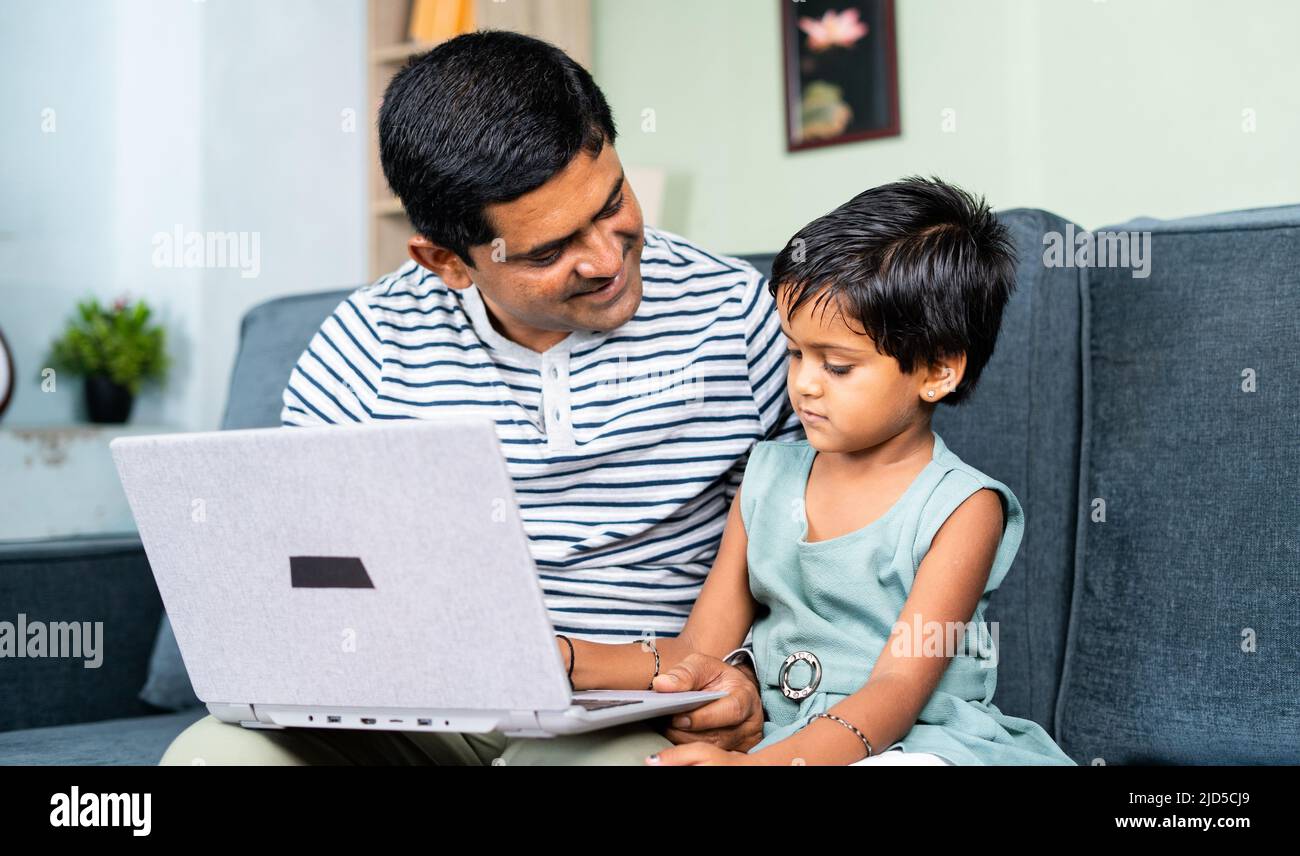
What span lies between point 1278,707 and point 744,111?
7.19ft

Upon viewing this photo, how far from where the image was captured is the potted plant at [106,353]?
2.48 meters

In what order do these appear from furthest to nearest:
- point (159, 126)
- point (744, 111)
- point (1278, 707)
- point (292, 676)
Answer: point (744, 111) → point (159, 126) → point (1278, 707) → point (292, 676)

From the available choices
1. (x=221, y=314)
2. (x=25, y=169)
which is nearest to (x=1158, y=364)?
(x=221, y=314)

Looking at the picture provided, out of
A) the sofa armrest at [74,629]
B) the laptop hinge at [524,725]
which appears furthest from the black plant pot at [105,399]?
the laptop hinge at [524,725]

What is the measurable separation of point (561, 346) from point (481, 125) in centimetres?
26

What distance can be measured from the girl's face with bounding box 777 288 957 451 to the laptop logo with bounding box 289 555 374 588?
43 cm

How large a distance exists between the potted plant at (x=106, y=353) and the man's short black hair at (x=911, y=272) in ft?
6.00

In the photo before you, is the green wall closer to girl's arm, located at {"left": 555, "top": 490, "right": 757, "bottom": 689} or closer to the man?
the man

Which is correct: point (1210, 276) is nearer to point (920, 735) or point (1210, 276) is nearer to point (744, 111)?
point (920, 735)

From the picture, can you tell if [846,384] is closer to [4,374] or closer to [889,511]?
[889,511]

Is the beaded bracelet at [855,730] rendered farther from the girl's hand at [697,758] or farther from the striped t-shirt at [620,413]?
the striped t-shirt at [620,413]

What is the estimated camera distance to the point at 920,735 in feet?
3.28

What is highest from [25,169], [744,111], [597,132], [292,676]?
[744,111]

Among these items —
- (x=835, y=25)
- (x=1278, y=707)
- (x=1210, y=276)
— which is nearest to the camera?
(x=1278, y=707)
